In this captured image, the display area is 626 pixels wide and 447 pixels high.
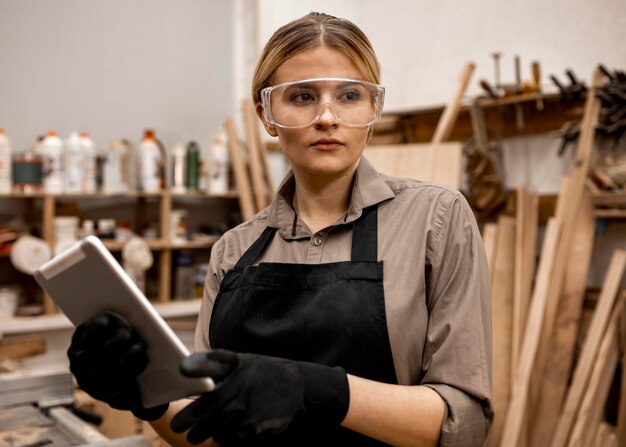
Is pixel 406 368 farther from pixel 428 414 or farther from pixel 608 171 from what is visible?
pixel 608 171

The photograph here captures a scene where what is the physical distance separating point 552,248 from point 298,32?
6.22 ft

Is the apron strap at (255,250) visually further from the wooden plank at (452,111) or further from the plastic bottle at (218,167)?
the plastic bottle at (218,167)

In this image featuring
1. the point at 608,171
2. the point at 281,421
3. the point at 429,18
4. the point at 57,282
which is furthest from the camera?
the point at 429,18

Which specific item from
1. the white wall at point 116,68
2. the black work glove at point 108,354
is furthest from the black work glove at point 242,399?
the white wall at point 116,68

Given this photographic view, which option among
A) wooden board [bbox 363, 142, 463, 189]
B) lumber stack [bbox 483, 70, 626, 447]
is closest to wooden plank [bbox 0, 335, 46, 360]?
wooden board [bbox 363, 142, 463, 189]

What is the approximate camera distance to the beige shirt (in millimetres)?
1062

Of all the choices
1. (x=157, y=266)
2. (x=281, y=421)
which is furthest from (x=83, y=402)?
(x=281, y=421)

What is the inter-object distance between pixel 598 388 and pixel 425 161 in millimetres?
1292

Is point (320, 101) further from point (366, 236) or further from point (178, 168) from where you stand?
point (178, 168)

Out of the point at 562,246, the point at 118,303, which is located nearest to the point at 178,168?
the point at 562,246

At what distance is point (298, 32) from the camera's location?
3.87ft

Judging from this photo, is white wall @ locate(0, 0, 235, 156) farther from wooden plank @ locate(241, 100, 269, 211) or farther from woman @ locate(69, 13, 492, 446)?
woman @ locate(69, 13, 492, 446)

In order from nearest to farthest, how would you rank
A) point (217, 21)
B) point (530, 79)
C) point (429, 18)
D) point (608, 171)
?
point (608, 171), point (530, 79), point (429, 18), point (217, 21)

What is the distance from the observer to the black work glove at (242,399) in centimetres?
84
